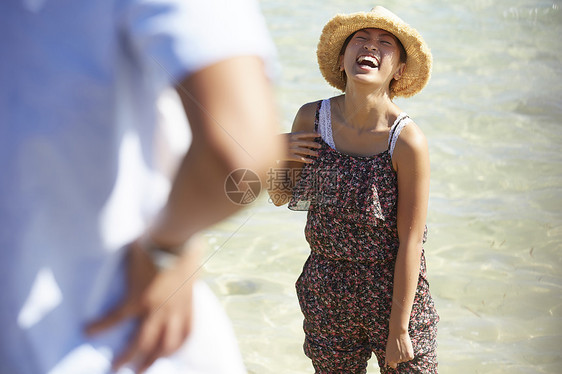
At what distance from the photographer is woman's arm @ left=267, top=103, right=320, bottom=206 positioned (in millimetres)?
2482

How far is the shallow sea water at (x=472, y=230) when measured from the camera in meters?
3.85

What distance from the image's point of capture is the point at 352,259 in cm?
246

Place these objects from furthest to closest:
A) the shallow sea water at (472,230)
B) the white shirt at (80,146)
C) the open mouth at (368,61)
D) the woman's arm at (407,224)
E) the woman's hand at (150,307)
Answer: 1. the shallow sea water at (472,230)
2. the open mouth at (368,61)
3. the woman's arm at (407,224)
4. the woman's hand at (150,307)
5. the white shirt at (80,146)

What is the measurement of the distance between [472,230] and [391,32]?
2.78m

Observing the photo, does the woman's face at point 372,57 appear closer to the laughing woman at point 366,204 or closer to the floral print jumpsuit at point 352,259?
the laughing woman at point 366,204

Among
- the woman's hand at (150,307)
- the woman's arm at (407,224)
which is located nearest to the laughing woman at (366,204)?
the woman's arm at (407,224)

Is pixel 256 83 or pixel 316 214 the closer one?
pixel 256 83

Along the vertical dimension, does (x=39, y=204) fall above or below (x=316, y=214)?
above

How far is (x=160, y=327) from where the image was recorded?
35.9 inches

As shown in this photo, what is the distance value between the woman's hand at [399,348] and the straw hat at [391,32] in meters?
0.85

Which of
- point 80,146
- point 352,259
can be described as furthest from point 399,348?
point 80,146

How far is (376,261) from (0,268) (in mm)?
1730

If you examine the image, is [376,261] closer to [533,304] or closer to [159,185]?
[159,185]

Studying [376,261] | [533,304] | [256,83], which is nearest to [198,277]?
[256,83]
